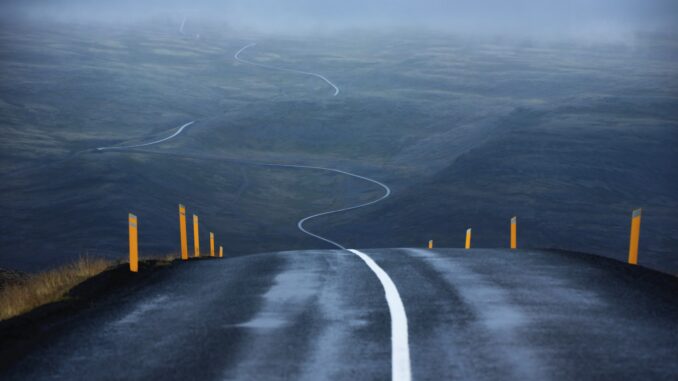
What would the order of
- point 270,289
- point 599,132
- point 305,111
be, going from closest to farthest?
point 270,289 < point 599,132 < point 305,111

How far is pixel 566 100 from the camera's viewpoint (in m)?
151

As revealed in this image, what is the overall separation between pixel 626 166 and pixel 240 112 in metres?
70.0

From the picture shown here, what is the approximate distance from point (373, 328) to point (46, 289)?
611 centimetres

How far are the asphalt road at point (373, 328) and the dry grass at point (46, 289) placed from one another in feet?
3.69

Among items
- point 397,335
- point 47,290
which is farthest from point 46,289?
point 397,335

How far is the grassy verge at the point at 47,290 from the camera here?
12.1 m

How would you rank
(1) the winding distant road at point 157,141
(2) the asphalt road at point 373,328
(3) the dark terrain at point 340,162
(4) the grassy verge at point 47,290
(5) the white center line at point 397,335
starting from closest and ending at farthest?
(5) the white center line at point 397,335, (2) the asphalt road at point 373,328, (4) the grassy verge at point 47,290, (3) the dark terrain at point 340,162, (1) the winding distant road at point 157,141

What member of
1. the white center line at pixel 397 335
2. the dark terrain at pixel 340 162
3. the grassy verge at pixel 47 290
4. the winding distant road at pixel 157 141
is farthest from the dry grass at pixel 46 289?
the winding distant road at pixel 157 141

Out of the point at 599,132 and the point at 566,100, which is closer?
the point at 599,132

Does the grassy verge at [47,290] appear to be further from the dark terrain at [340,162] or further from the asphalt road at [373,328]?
the dark terrain at [340,162]

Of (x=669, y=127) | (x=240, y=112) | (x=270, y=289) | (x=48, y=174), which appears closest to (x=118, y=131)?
(x=240, y=112)

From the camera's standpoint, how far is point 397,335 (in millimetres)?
9312

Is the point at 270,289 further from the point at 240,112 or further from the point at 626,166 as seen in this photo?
the point at 240,112

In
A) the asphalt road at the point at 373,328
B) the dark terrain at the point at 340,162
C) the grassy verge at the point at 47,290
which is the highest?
the asphalt road at the point at 373,328
